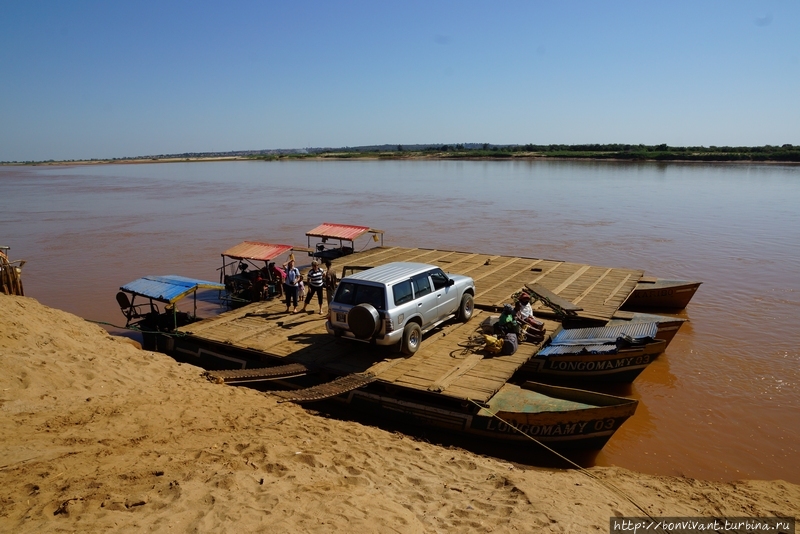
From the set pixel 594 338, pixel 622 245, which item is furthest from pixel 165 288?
pixel 622 245

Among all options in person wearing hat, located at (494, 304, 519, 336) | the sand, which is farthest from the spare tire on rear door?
person wearing hat, located at (494, 304, 519, 336)

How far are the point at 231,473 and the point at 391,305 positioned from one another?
4687mm

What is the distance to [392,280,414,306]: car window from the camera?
34.0 ft

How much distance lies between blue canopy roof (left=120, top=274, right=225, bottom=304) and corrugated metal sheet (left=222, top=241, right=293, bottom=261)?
7.82 feet

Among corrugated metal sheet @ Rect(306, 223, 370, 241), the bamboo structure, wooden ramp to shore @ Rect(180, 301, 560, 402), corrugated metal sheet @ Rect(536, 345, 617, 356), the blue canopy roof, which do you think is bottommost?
corrugated metal sheet @ Rect(536, 345, 617, 356)

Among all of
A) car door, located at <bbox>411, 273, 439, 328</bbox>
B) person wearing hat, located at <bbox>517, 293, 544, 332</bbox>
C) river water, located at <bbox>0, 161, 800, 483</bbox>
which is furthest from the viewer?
person wearing hat, located at <bbox>517, 293, 544, 332</bbox>

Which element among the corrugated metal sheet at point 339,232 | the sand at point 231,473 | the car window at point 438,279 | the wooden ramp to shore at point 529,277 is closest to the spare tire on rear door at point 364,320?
the sand at point 231,473

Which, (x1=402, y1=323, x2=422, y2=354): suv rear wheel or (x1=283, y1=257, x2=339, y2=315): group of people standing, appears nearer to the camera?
(x1=402, y1=323, x2=422, y2=354): suv rear wheel

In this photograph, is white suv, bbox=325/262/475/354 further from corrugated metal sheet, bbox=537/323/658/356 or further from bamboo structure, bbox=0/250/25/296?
bamboo structure, bbox=0/250/25/296

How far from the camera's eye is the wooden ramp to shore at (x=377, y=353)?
989 cm

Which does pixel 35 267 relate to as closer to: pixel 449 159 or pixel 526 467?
pixel 526 467

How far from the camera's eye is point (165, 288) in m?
13.8

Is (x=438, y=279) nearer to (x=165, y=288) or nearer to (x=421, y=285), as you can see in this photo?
(x=421, y=285)

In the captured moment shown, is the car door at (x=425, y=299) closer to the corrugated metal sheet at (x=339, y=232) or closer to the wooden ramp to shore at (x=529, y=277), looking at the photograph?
the wooden ramp to shore at (x=529, y=277)
